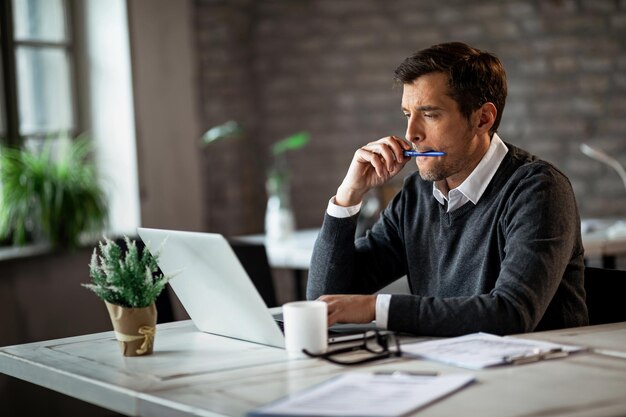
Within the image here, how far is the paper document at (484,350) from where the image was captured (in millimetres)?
1642

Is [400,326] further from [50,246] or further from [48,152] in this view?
[48,152]

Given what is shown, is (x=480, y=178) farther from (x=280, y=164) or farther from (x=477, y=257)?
(x=280, y=164)

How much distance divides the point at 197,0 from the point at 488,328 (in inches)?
156

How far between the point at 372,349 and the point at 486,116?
0.75 metres

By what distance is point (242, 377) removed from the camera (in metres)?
1.63

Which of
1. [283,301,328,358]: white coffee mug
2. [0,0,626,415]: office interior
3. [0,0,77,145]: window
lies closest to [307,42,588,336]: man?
[283,301,328,358]: white coffee mug

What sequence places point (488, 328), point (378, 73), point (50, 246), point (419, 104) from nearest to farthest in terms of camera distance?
point (488, 328) → point (419, 104) → point (50, 246) → point (378, 73)

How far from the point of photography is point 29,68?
4.43m

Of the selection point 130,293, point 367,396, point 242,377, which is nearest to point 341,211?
point 130,293

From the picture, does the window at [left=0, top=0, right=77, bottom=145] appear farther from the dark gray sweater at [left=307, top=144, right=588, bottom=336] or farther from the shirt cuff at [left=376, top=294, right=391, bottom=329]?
the shirt cuff at [left=376, top=294, right=391, bottom=329]

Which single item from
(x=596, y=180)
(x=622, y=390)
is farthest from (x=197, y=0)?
(x=622, y=390)

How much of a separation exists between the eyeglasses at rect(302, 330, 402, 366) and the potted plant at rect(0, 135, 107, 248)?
251 centimetres

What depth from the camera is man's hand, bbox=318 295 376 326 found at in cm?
191

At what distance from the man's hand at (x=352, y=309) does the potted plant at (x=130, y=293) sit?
1.09ft
